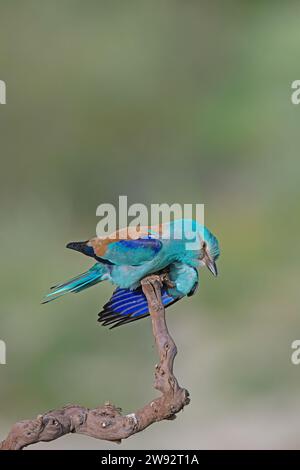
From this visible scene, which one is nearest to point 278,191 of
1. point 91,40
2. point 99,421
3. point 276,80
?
point 276,80

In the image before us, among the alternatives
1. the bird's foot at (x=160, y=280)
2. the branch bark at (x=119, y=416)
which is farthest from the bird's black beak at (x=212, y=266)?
the branch bark at (x=119, y=416)

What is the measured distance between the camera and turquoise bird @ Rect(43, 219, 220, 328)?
2.17 metres

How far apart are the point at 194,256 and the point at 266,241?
10.2 feet

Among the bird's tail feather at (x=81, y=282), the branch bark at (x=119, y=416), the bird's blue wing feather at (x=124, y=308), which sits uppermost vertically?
the bird's tail feather at (x=81, y=282)

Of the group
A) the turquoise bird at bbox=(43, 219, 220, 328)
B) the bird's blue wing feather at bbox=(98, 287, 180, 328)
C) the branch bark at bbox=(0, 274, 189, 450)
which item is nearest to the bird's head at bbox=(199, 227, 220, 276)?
the turquoise bird at bbox=(43, 219, 220, 328)

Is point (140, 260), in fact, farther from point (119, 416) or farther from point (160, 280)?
point (119, 416)

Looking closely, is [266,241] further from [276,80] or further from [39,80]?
[39,80]

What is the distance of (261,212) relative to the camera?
17.8 feet

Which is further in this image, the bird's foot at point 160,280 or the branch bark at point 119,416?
the bird's foot at point 160,280

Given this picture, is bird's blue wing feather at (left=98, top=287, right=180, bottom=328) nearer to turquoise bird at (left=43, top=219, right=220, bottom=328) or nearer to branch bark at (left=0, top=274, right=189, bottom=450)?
turquoise bird at (left=43, top=219, right=220, bottom=328)

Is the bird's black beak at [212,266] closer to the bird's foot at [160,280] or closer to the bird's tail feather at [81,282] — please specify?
the bird's foot at [160,280]

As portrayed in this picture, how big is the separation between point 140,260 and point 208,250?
168 mm

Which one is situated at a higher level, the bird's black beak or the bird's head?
the bird's head

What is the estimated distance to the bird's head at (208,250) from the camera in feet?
7.20
